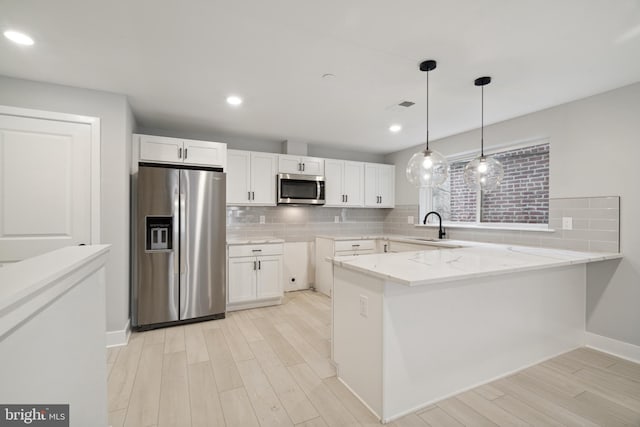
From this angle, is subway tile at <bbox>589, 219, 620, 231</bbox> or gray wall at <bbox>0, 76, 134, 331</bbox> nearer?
subway tile at <bbox>589, 219, 620, 231</bbox>

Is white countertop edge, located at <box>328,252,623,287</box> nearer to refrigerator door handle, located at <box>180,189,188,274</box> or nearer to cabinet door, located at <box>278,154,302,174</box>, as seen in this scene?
refrigerator door handle, located at <box>180,189,188,274</box>

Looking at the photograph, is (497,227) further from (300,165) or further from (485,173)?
(300,165)

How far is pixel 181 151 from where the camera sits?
3.40 metres

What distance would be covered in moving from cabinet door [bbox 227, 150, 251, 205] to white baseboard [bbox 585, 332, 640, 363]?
4042mm

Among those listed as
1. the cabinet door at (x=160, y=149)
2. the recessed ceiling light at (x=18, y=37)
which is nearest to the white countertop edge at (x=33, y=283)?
the recessed ceiling light at (x=18, y=37)

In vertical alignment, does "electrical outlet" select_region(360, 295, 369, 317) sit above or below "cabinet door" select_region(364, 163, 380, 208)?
below

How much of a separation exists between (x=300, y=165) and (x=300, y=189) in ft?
1.23

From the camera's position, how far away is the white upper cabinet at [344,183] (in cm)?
468

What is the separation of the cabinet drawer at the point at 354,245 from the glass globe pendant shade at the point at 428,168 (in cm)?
210

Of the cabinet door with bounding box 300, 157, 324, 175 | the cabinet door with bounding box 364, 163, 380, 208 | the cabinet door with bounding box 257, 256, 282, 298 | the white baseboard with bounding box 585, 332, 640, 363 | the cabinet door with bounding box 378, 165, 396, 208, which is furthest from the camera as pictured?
the cabinet door with bounding box 378, 165, 396, 208

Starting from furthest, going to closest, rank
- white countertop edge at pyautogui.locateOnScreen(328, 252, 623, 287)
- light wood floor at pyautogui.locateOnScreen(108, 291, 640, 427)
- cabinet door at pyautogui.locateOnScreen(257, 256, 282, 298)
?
cabinet door at pyautogui.locateOnScreen(257, 256, 282, 298), light wood floor at pyautogui.locateOnScreen(108, 291, 640, 427), white countertop edge at pyautogui.locateOnScreen(328, 252, 623, 287)

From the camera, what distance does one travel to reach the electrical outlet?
1856 millimetres

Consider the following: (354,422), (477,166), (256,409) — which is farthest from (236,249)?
(477,166)

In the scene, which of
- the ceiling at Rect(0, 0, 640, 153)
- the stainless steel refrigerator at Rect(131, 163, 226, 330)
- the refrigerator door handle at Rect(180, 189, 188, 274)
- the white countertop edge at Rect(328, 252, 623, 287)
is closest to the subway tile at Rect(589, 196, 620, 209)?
the white countertop edge at Rect(328, 252, 623, 287)
